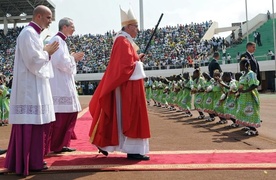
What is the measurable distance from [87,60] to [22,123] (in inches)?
1502

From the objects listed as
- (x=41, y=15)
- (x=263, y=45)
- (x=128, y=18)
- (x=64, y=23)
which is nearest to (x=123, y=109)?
(x=128, y=18)

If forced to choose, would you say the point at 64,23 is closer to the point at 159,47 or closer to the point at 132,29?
the point at 132,29

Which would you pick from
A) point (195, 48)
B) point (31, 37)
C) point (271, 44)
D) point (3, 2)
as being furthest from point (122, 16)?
point (3, 2)

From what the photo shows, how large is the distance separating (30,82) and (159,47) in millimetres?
35919

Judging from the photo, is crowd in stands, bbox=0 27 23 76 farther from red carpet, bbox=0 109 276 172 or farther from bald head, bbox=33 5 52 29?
bald head, bbox=33 5 52 29

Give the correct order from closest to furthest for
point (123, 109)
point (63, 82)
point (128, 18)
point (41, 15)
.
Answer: point (41, 15) < point (123, 109) < point (128, 18) < point (63, 82)

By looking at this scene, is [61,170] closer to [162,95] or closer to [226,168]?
[226,168]

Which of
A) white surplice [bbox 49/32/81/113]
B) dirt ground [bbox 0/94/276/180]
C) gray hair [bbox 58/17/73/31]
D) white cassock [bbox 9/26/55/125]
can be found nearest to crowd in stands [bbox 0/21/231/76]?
dirt ground [bbox 0/94/276/180]

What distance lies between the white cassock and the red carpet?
0.69 metres

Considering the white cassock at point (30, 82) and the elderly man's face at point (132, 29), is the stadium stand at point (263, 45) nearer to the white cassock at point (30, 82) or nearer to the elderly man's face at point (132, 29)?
the elderly man's face at point (132, 29)

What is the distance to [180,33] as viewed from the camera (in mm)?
40844

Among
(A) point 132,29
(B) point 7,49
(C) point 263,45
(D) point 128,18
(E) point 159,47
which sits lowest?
(A) point 132,29

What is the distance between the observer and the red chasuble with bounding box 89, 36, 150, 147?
5.09 meters

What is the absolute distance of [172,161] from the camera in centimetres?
501
